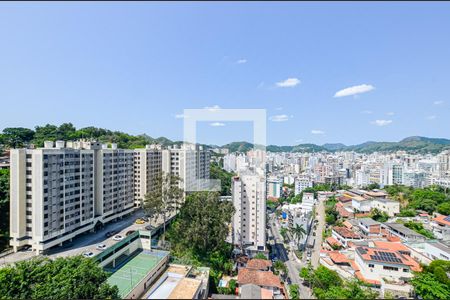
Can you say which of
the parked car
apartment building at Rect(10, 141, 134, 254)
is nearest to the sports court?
the parked car

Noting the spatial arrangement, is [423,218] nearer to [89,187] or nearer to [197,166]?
[197,166]

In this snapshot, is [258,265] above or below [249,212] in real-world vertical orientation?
below

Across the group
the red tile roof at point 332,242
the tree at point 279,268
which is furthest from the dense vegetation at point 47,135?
the red tile roof at point 332,242

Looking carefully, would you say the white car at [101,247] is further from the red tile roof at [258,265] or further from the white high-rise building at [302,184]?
the white high-rise building at [302,184]

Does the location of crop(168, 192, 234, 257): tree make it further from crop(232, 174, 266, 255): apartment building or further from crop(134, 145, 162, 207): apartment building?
crop(134, 145, 162, 207): apartment building

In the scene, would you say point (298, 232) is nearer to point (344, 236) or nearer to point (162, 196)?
point (344, 236)

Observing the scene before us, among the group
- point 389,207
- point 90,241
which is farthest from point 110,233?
point 389,207
